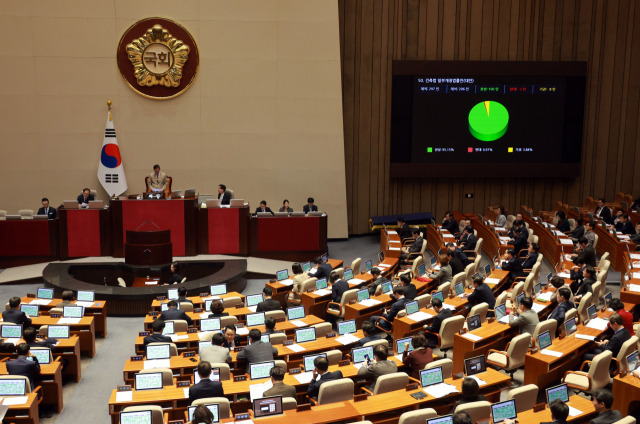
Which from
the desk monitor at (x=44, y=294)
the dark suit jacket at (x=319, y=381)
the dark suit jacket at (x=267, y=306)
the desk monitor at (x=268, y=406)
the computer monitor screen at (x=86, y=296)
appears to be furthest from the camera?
the computer monitor screen at (x=86, y=296)

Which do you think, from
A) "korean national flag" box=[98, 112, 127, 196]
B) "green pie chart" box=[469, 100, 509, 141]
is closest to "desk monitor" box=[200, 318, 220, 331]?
"korean national flag" box=[98, 112, 127, 196]

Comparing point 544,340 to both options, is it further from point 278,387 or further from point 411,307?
point 278,387

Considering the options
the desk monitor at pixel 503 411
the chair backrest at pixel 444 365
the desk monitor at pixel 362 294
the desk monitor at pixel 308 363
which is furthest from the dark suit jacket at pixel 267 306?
the desk monitor at pixel 503 411

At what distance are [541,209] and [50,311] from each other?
14.4 meters

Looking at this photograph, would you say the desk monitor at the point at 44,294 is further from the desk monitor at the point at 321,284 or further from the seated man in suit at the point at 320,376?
the seated man in suit at the point at 320,376

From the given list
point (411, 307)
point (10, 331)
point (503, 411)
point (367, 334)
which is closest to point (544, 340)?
point (411, 307)

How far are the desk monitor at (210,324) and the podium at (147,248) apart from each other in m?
4.91

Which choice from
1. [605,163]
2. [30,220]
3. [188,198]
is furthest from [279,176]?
[605,163]

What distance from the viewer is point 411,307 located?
1016 cm

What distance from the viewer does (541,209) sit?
1969 centimetres

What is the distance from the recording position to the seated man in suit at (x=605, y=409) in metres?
6.11

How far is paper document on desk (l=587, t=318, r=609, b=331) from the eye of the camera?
9.13 meters

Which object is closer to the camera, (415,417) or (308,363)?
(415,417)

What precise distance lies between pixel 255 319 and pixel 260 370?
7.46 ft
